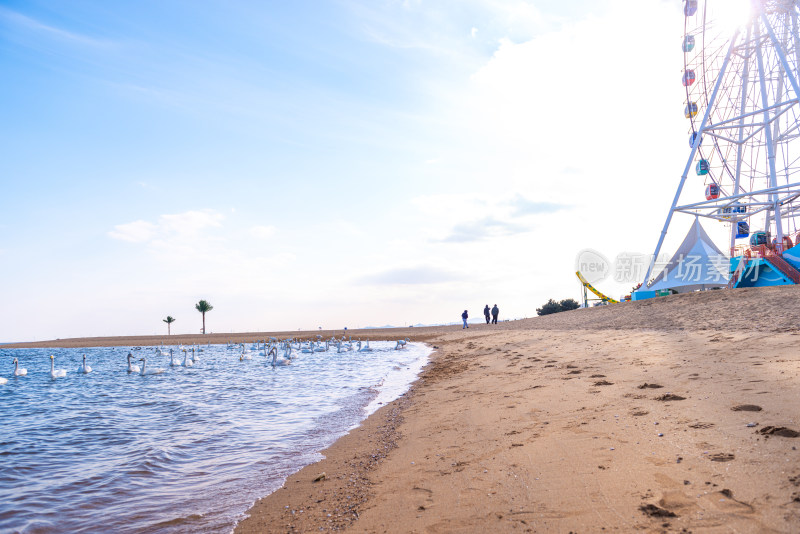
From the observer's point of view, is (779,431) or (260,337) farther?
(260,337)

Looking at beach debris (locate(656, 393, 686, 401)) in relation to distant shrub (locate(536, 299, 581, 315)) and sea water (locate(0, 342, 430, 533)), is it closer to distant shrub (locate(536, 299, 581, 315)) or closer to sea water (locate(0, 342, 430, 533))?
sea water (locate(0, 342, 430, 533))

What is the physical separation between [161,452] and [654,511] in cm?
722

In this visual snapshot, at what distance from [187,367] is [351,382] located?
18.3 metres

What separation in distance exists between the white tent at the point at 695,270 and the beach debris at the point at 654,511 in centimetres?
3537

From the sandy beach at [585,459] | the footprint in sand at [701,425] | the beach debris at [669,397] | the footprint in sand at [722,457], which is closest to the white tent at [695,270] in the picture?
the sandy beach at [585,459]

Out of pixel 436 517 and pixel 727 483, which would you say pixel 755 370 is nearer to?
pixel 727 483

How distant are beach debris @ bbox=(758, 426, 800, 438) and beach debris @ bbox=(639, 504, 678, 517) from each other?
1.97 meters

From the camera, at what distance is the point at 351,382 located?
15.9 m

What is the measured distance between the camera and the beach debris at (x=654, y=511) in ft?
10.6

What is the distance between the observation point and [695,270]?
113 feet

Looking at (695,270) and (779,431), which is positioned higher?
(695,270)

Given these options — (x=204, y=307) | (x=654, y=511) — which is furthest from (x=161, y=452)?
(x=204, y=307)

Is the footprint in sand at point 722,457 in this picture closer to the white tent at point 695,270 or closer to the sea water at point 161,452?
the sea water at point 161,452

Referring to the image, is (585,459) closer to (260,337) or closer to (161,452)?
(161,452)
